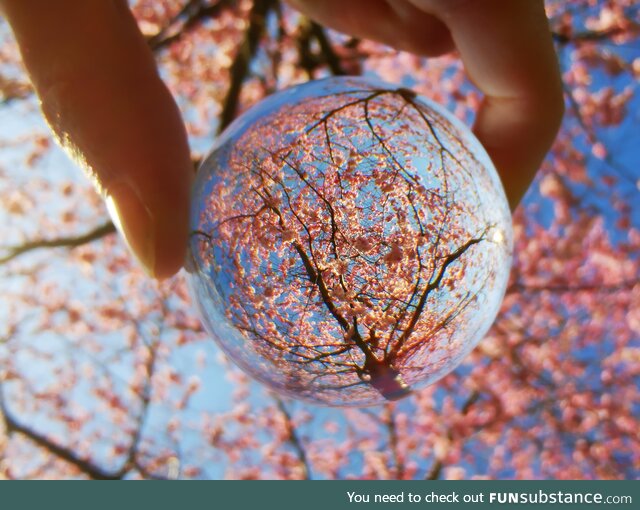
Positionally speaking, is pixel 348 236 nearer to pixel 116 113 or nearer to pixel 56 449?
pixel 116 113

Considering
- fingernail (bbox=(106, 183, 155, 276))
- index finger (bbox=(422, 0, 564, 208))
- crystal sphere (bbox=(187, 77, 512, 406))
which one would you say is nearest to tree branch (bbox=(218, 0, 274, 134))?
index finger (bbox=(422, 0, 564, 208))

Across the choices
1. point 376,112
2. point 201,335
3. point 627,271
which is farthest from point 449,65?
point 376,112

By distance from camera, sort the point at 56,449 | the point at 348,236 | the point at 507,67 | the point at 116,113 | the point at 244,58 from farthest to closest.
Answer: the point at 56,449
the point at 244,58
the point at 507,67
the point at 116,113
the point at 348,236

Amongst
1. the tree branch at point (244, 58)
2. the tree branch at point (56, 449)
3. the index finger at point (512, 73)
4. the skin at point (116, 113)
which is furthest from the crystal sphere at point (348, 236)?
the tree branch at point (56, 449)

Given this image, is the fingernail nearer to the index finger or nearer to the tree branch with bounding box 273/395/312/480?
the index finger

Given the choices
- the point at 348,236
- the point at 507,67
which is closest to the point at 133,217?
the point at 348,236

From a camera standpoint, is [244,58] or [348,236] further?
[244,58]

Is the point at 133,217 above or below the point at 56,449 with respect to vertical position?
above
